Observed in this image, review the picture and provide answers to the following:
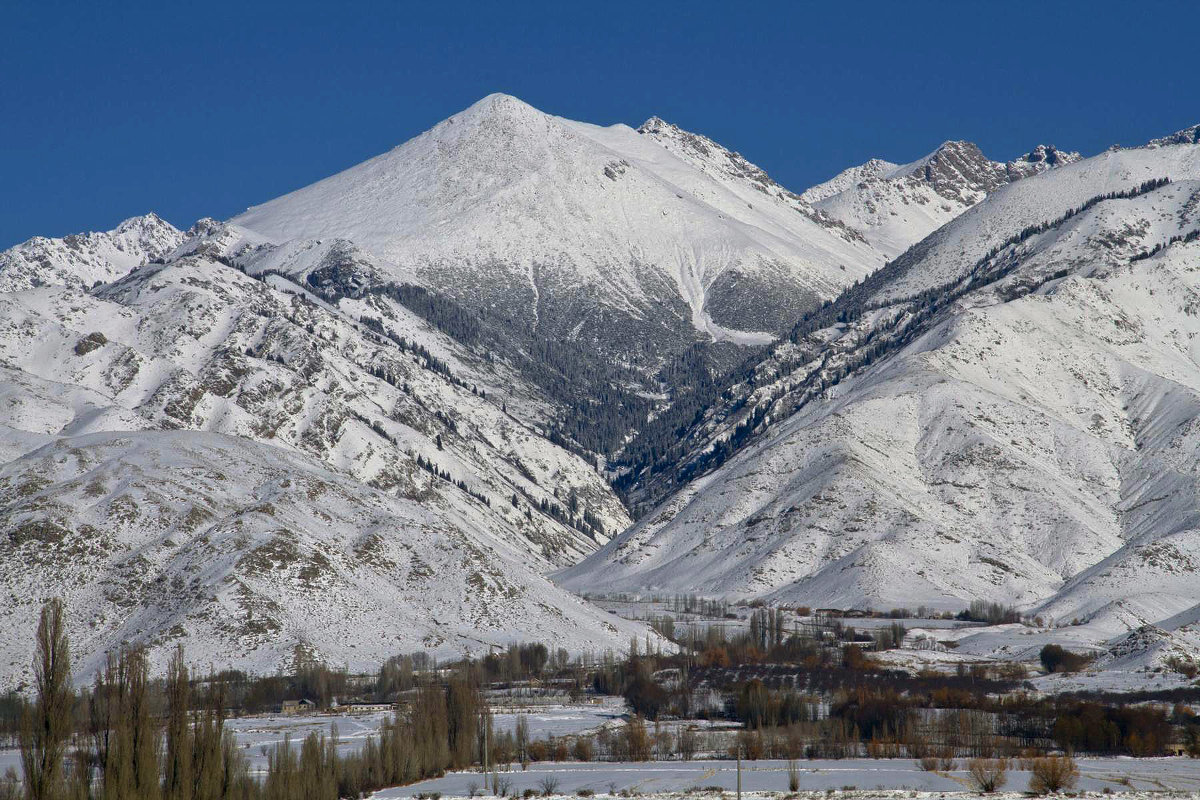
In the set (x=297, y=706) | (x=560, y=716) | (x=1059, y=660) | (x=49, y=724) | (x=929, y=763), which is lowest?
(x=929, y=763)

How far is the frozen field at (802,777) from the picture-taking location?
114m

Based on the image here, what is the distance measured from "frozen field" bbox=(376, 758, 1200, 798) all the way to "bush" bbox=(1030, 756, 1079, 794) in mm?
823

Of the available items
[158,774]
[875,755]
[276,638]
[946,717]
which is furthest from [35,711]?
[276,638]

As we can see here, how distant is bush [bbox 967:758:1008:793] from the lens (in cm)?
11138

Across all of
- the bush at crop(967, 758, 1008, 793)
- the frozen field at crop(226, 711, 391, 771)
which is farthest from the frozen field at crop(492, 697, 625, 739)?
the bush at crop(967, 758, 1008, 793)

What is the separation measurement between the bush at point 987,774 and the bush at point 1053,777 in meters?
2.19

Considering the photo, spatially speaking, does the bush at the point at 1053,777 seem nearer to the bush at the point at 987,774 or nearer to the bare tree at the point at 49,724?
the bush at the point at 987,774

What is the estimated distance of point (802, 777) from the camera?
11919 centimetres

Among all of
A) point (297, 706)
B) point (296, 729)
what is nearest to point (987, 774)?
point (296, 729)

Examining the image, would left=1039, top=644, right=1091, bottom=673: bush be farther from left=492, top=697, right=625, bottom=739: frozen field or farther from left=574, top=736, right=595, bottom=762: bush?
left=574, top=736, right=595, bottom=762: bush

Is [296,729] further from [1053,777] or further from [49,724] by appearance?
[49,724]

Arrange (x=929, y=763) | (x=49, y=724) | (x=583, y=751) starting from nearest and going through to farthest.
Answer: (x=49, y=724)
(x=929, y=763)
(x=583, y=751)

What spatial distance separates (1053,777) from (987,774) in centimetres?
533

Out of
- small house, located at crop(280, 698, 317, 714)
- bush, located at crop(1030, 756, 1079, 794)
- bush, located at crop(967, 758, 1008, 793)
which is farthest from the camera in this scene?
small house, located at crop(280, 698, 317, 714)
